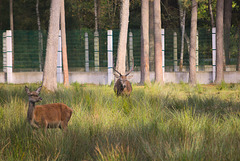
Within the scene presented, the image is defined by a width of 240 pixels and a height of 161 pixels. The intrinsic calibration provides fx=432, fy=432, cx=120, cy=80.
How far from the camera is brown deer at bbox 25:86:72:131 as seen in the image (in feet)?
22.6

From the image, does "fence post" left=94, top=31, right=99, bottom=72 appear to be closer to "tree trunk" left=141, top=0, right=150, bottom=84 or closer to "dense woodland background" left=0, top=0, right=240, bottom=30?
"tree trunk" left=141, top=0, right=150, bottom=84

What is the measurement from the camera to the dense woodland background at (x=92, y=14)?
32781 mm

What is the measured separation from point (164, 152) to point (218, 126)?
193cm

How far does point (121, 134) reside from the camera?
7.16m

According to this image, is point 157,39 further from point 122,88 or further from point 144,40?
point 122,88

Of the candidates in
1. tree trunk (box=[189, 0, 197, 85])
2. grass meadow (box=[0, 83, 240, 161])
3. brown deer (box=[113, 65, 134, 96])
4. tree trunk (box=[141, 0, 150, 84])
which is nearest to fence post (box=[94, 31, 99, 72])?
tree trunk (box=[141, 0, 150, 84])

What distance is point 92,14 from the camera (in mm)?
36281

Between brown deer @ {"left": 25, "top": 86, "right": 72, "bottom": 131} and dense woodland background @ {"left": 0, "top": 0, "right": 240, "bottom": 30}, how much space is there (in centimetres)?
2329

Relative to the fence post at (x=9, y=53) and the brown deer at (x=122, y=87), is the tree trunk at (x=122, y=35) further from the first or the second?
the fence post at (x=9, y=53)

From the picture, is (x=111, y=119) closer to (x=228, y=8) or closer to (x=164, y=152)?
(x=164, y=152)

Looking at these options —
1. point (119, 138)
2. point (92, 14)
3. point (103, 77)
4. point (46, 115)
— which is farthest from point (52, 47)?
point (92, 14)

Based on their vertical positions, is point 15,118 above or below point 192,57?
below

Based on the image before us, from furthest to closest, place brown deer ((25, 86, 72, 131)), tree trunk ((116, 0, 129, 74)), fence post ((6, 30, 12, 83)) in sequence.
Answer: fence post ((6, 30, 12, 83)), tree trunk ((116, 0, 129, 74)), brown deer ((25, 86, 72, 131))

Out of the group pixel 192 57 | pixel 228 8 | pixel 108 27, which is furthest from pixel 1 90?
pixel 108 27
